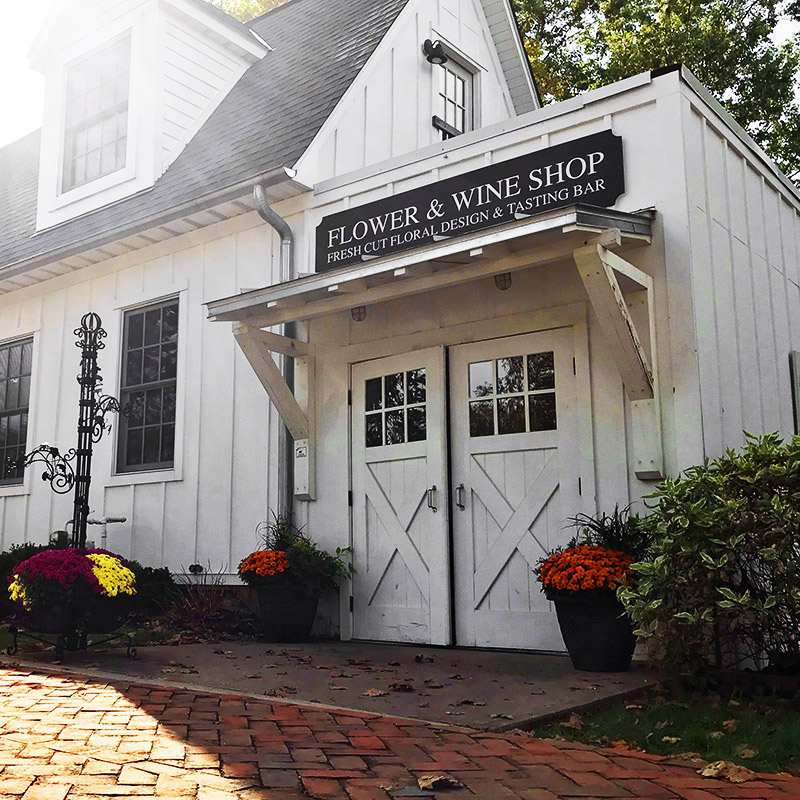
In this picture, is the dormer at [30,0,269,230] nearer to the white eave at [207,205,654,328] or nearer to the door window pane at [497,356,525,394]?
the white eave at [207,205,654,328]

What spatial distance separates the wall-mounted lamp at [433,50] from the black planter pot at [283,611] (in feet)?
21.8

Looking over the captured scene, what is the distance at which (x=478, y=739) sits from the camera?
4.10 metres

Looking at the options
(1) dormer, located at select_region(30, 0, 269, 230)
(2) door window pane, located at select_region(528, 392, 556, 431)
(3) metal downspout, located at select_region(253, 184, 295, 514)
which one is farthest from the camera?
(1) dormer, located at select_region(30, 0, 269, 230)

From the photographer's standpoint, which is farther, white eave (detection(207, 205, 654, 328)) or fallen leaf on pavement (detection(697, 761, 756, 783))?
white eave (detection(207, 205, 654, 328))

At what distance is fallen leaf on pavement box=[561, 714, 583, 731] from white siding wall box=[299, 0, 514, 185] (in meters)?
5.67

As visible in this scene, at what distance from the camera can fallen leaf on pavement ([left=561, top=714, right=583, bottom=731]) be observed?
441 centimetres

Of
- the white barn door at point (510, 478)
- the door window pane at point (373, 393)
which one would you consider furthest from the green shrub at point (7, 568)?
the white barn door at point (510, 478)

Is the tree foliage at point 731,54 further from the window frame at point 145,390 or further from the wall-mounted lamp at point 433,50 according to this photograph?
the window frame at point 145,390

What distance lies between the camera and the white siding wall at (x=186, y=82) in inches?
419

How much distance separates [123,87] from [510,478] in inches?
288

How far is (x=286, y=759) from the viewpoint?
368 cm

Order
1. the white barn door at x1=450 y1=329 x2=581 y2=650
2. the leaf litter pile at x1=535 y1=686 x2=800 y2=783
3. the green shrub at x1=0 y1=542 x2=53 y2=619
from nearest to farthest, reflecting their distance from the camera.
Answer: the leaf litter pile at x1=535 y1=686 x2=800 y2=783 < the white barn door at x1=450 y1=329 x2=581 y2=650 < the green shrub at x1=0 y1=542 x2=53 y2=619

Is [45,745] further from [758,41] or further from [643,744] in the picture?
[758,41]

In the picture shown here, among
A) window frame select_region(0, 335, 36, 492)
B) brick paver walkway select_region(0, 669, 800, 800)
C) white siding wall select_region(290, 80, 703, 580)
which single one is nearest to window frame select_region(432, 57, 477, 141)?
white siding wall select_region(290, 80, 703, 580)
